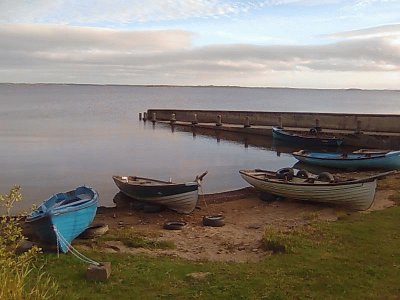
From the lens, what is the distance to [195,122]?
167 feet

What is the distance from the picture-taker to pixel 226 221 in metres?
15.3

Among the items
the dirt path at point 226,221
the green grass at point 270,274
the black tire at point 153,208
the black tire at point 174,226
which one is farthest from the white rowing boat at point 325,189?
→ the black tire at point 174,226

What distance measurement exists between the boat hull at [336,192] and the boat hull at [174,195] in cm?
325

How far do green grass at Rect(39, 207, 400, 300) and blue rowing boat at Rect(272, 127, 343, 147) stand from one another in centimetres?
2366

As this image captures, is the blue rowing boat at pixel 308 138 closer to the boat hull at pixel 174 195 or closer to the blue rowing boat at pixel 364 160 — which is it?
the blue rowing boat at pixel 364 160

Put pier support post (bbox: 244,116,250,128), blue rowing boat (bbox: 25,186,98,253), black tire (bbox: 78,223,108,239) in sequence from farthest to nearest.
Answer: pier support post (bbox: 244,116,250,128)
black tire (bbox: 78,223,108,239)
blue rowing boat (bbox: 25,186,98,253)

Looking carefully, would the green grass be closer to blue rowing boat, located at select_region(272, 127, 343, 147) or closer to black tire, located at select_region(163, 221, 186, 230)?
black tire, located at select_region(163, 221, 186, 230)

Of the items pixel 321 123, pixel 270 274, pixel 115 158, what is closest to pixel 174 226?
pixel 270 274

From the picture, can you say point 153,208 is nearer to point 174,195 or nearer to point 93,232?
point 174,195

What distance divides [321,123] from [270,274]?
35.2 metres

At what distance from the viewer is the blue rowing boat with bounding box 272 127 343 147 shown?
34000 millimetres

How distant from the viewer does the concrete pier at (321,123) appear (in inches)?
1345

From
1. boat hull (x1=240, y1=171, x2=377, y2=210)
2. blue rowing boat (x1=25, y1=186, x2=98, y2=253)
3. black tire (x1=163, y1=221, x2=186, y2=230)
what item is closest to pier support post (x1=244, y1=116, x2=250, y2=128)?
boat hull (x1=240, y1=171, x2=377, y2=210)

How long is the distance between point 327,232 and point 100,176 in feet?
55.0
